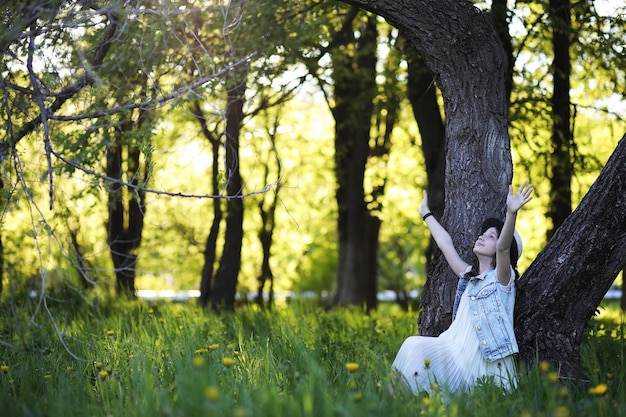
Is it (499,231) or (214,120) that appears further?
(214,120)

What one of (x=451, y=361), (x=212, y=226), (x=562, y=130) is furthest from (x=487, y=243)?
(x=212, y=226)

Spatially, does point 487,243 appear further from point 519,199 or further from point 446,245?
point 519,199

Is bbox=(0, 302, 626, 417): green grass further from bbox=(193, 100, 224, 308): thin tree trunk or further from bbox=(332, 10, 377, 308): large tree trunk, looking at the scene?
bbox=(332, 10, 377, 308): large tree trunk

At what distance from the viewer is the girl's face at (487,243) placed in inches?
202

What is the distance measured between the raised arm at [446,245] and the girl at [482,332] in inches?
8.2

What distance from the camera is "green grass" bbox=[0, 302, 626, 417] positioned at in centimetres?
358

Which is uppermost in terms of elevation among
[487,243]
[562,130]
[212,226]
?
[562,130]

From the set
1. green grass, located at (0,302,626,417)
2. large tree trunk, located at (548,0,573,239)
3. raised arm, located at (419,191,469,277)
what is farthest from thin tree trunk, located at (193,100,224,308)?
raised arm, located at (419,191,469,277)

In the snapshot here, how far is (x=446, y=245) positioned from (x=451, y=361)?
38.9 inches

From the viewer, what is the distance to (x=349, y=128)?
40.3ft

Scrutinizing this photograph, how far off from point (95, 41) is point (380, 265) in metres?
13.1

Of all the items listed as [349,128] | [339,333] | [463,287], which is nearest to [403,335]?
[339,333]

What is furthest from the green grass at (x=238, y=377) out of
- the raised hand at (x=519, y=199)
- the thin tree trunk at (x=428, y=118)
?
the thin tree trunk at (x=428, y=118)

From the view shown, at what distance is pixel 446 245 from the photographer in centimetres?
553
